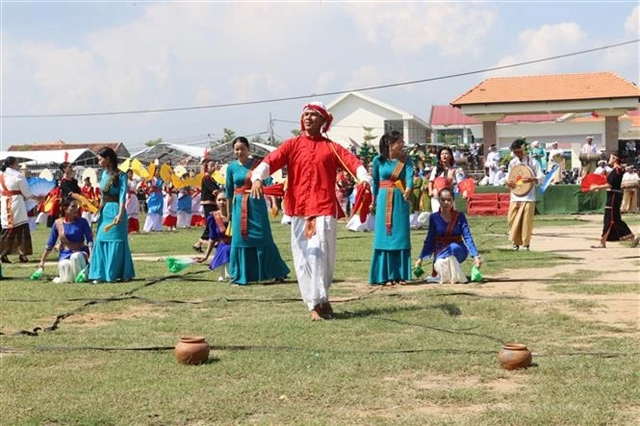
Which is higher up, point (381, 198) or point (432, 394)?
point (381, 198)

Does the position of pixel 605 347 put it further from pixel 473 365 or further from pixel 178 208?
pixel 178 208

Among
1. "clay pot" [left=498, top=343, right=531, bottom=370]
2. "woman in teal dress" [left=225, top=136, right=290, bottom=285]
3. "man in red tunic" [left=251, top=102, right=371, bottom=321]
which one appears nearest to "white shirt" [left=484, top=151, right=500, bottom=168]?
"woman in teal dress" [left=225, top=136, right=290, bottom=285]

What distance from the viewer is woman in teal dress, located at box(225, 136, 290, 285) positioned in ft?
37.9

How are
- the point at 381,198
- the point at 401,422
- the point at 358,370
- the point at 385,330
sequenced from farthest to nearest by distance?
the point at 381,198
the point at 385,330
the point at 358,370
the point at 401,422

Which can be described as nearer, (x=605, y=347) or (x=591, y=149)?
(x=605, y=347)

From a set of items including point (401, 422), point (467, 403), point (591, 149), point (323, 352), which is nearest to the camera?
point (401, 422)

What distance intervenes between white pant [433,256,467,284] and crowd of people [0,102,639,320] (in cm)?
1

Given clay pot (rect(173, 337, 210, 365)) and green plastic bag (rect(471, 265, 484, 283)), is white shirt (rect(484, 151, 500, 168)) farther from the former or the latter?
clay pot (rect(173, 337, 210, 365))

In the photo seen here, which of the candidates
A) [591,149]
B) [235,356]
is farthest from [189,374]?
[591,149]

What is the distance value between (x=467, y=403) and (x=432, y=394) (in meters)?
0.26

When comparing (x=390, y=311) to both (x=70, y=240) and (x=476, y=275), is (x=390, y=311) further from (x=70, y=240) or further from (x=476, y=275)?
(x=70, y=240)

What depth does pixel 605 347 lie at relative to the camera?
665 cm

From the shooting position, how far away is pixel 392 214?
11094 mm

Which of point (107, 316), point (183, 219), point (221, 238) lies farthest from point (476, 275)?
point (183, 219)
